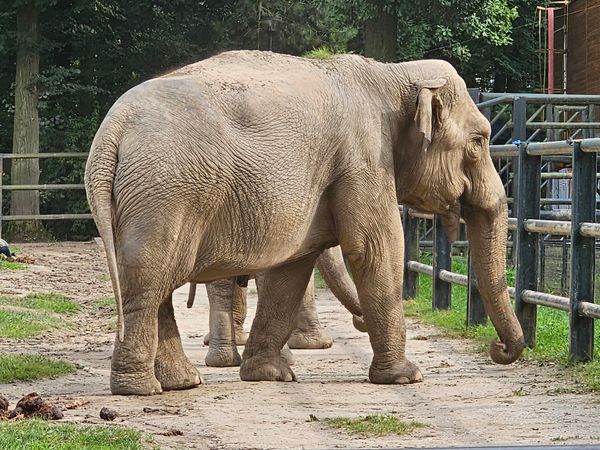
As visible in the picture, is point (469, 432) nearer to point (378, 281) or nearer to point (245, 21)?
point (378, 281)

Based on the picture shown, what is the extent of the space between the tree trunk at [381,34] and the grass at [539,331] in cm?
1091

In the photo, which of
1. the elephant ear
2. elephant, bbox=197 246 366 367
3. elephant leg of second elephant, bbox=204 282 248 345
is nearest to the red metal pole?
elephant, bbox=197 246 366 367

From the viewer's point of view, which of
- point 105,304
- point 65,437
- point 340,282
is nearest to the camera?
point 65,437

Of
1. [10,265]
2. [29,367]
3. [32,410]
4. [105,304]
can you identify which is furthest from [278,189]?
[10,265]

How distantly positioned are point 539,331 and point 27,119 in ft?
59.5

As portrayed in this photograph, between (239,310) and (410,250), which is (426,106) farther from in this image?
(410,250)

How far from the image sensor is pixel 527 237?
9078 mm

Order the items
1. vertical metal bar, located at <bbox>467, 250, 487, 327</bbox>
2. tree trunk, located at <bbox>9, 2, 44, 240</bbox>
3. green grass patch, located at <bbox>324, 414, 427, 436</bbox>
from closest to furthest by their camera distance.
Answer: green grass patch, located at <bbox>324, 414, 427, 436</bbox> < vertical metal bar, located at <bbox>467, 250, 487, 327</bbox> < tree trunk, located at <bbox>9, 2, 44, 240</bbox>

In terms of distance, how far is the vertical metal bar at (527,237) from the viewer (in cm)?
902

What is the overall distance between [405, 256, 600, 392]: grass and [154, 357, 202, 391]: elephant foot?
2.20 metres

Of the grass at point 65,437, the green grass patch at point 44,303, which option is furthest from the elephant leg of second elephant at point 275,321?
the green grass patch at point 44,303

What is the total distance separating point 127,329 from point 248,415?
0.91 m

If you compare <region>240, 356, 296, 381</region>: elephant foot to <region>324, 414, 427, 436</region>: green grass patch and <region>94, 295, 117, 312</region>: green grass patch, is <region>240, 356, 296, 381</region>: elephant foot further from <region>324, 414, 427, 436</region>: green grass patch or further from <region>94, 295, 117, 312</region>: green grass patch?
<region>94, 295, 117, 312</region>: green grass patch

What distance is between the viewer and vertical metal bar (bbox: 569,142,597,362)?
802cm
